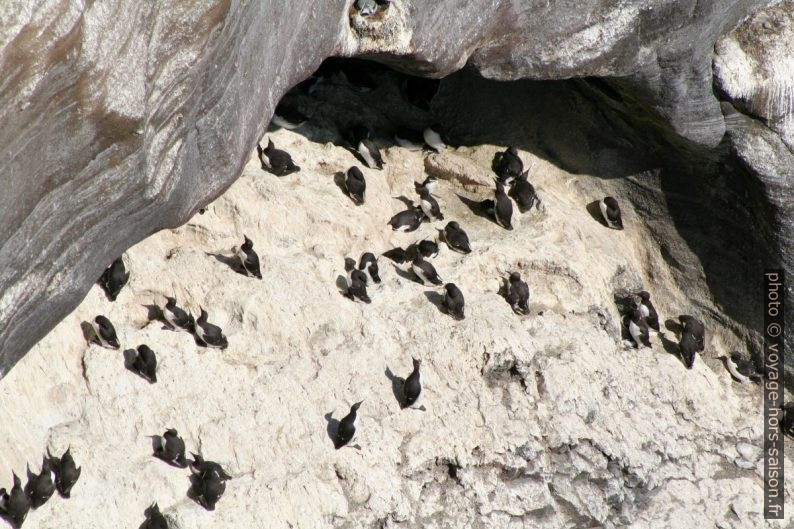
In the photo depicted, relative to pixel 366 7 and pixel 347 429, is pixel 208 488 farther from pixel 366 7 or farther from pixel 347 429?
pixel 366 7

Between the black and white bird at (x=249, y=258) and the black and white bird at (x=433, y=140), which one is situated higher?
the black and white bird at (x=433, y=140)

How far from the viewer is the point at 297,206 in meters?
10.5

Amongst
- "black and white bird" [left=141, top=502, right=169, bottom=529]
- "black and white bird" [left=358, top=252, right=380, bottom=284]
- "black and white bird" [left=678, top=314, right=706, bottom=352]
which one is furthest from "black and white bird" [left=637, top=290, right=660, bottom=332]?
"black and white bird" [left=141, top=502, right=169, bottom=529]

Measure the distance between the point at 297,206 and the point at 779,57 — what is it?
15.5 feet

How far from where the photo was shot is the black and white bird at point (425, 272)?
1042cm

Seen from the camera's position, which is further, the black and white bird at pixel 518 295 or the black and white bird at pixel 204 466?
the black and white bird at pixel 518 295

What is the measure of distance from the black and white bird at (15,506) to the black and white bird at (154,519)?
0.89 meters

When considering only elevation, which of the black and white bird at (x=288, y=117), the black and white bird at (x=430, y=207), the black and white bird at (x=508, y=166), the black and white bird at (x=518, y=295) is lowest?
the black and white bird at (x=518, y=295)

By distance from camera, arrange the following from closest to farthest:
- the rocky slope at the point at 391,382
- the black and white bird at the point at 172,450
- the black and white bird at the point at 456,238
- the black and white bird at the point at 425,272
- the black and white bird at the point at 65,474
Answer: the black and white bird at the point at 65,474
the black and white bird at the point at 172,450
the rocky slope at the point at 391,382
the black and white bird at the point at 425,272
the black and white bird at the point at 456,238

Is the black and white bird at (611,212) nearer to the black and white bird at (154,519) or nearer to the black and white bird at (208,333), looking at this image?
the black and white bird at (208,333)

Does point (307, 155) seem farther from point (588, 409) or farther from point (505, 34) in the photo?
point (588, 409)

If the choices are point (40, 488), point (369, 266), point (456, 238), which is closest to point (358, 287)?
point (369, 266)

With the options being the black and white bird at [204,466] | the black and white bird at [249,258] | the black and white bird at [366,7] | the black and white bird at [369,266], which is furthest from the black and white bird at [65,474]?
the black and white bird at [366,7]

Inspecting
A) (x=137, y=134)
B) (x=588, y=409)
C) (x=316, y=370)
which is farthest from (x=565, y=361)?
(x=137, y=134)
